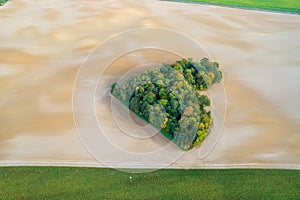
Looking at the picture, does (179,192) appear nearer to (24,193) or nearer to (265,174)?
(265,174)

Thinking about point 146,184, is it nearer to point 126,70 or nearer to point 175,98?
point 175,98

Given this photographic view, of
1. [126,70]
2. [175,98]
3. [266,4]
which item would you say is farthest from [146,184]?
[266,4]

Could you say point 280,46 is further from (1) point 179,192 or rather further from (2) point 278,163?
(1) point 179,192

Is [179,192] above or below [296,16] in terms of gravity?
below

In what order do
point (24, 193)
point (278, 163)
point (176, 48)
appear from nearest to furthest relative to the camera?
1. point (24, 193)
2. point (278, 163)
3. point (176, 48)

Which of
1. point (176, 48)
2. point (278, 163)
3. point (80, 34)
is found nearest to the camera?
point (278, 163)

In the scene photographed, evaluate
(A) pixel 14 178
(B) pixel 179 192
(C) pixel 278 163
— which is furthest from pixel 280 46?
(A) pixel 14 178

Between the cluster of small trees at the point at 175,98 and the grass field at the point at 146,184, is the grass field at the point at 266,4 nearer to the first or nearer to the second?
the cluster of small trees at the point at 175,98

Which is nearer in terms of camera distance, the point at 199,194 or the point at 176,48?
the point at 199,194
